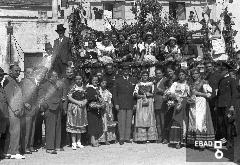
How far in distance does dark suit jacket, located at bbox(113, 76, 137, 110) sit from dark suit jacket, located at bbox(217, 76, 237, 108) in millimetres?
2056

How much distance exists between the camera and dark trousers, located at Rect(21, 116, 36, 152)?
8.74 m

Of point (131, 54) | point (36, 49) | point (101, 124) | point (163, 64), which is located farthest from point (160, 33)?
point (101, 124)

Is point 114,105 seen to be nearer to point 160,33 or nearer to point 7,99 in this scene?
point 7,99

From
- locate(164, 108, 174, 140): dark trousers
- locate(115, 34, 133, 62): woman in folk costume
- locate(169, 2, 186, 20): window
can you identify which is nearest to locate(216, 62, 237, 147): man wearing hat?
locate(164, 108, 174, 140): dark trousers

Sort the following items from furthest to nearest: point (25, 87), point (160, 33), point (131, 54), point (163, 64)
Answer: point (160, 33), point (131, 54), point (163, 64), point (25, 87)

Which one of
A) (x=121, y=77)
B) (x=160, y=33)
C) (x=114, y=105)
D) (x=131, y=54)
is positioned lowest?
(x=114, y=105)

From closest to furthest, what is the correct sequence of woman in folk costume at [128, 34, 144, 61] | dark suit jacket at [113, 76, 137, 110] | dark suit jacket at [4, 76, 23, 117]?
dark suit jacket at [4, 76, 23, 117] → dark suit jacket at [113, 76, 137, 110] → woman in folk costume at [128, 34, 144, 61]

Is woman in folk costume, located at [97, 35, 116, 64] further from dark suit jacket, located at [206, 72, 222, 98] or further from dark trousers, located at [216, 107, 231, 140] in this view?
dark trousers, located at [216, 107, 231, 140]

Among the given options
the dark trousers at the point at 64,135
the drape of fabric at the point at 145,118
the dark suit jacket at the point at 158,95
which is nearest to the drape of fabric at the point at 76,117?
the dark trousers at the point at 64,135

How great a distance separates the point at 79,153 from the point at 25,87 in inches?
71.5

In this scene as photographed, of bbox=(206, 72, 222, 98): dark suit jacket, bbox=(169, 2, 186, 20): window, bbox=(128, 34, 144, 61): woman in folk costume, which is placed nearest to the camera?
bbox=(206, 72, 222, 98): dark suit jacket

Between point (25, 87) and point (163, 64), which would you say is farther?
point (163, 64)

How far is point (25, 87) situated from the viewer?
890cm

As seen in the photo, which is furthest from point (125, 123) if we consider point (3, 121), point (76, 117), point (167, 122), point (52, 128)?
point (3, 121)
